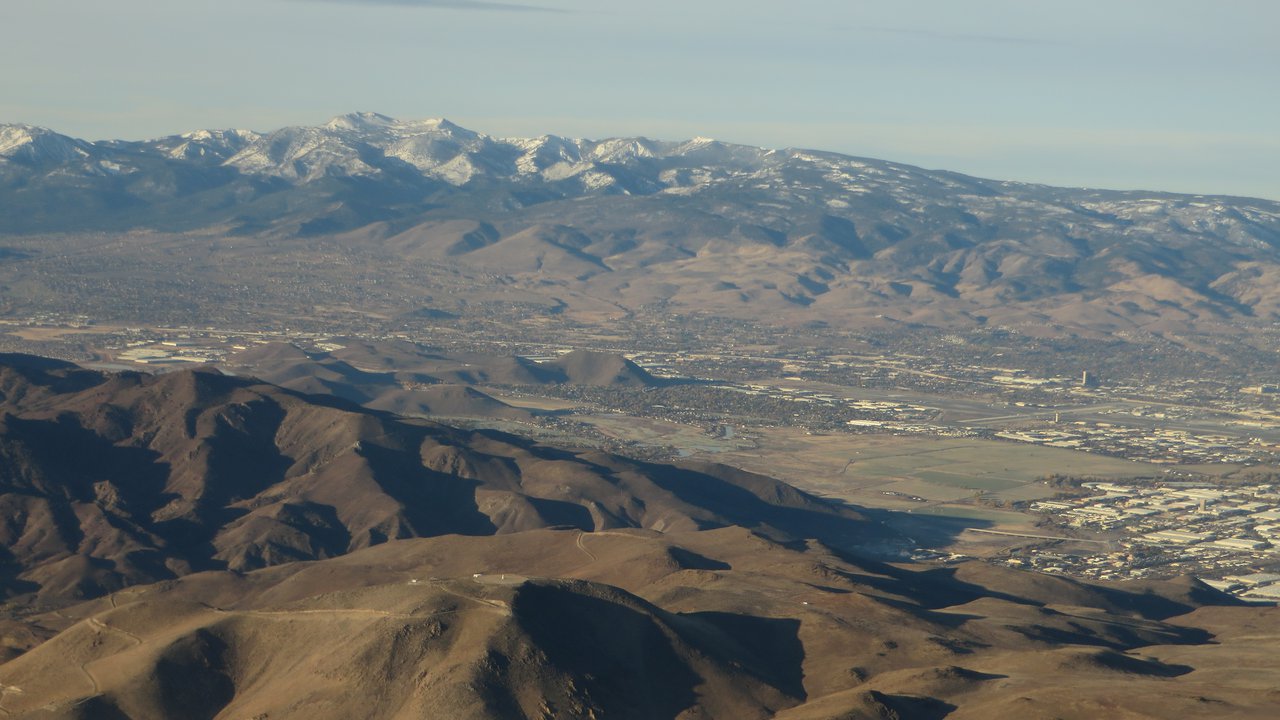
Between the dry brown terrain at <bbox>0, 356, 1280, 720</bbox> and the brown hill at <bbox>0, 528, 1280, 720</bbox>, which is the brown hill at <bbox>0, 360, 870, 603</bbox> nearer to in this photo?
the dry brown terrain at <bbox>0, 356, 1280, 720</bbox>

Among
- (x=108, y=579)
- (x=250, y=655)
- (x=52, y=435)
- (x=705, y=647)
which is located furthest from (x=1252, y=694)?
(x=52, y=435)

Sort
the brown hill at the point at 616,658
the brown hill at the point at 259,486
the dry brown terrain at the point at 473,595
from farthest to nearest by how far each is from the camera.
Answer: the brown hill at the point at 259,486, the dry brown terrain at the point at 473,595, the brown hill at the point at 616,658

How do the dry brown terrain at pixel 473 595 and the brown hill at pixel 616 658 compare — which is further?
the dry brown terrain at pixel 473 595

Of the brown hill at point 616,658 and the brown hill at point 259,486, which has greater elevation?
the brown hill at point 616,658

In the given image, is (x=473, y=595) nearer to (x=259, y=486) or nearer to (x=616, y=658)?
(x=616, y=658)

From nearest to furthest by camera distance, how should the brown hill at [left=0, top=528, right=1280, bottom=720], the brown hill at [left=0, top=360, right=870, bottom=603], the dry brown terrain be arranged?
the brown hill at [left=0, top=528, right=1280, bottom=720] → the dry brown terrain → the brown hill at [left=0, top=360, right=870, bottom=603]

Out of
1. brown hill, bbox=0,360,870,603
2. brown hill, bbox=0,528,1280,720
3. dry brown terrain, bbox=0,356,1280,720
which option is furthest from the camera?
brown hill, bbox=0,360,870,603

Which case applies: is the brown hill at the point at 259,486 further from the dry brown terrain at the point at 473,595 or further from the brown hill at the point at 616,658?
the brown hill at the point at 616,658

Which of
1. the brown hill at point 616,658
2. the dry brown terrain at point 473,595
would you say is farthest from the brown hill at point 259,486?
the brown hill at point 616,658

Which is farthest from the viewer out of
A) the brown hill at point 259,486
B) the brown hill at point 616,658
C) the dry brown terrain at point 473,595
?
the brown hill at point 259,486

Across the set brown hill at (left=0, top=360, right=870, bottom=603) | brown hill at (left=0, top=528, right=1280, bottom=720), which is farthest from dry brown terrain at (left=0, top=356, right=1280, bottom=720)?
brown hill at (left=0, top=360, right=870, bottom=603)

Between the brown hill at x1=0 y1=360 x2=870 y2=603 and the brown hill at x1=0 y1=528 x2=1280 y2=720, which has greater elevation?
the brown hill at x1=0 y1=528 x2=1280 y2=720
